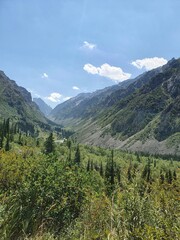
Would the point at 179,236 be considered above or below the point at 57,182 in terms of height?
above

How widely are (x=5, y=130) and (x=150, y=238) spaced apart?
543 ft

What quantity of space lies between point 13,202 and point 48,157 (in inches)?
495

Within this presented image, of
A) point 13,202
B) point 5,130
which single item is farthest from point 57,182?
Answer: point 5,130

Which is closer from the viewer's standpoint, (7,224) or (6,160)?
(7,224)

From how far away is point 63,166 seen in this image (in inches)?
829

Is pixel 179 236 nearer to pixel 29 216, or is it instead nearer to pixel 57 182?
pixel 29 216

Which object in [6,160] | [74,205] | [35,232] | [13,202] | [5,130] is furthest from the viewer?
[5,130]

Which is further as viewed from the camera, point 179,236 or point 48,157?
point 48,157

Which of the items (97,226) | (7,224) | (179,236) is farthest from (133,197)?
(7,224)

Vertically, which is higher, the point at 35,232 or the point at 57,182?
the point at 35,232

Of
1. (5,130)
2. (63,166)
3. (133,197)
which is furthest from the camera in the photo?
(5,130)

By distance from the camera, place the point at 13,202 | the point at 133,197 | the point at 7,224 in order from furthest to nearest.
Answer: the point at 133,197 → the point at 13,202 → the point at 7,224

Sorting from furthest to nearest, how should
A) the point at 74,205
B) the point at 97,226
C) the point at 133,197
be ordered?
the point at 74,205, the point at 133,197, the point at 97,226

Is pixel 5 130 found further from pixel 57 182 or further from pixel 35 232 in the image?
pixel 35 232
